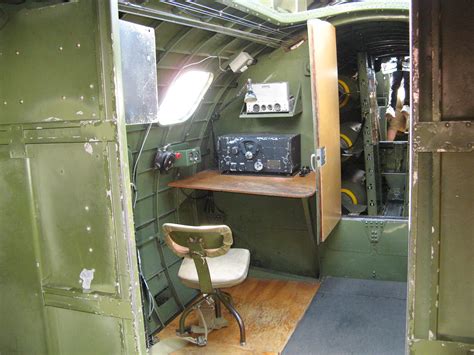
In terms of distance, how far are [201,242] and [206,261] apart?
20 cm

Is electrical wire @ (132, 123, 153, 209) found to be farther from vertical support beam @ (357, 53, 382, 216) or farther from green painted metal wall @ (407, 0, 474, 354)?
green painted metal wall @ (407, 0, 474, 354)

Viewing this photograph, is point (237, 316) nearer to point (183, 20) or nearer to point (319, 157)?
point (319, 157)

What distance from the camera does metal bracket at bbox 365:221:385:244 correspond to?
4.35 m

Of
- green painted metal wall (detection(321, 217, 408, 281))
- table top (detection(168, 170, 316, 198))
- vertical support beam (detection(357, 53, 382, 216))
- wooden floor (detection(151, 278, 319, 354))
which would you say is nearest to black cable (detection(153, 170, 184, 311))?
table top (detection(168, 170, 316, 198))

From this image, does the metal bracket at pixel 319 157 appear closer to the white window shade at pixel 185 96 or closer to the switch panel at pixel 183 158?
the switch panel at pixel 183 158

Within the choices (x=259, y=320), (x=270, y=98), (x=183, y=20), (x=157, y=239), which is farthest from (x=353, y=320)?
(x=183, y=20)

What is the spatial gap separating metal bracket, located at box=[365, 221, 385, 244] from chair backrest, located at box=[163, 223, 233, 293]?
1.79m

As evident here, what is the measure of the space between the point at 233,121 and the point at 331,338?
7.75ft

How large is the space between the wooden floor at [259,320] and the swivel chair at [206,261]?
0.09 meters

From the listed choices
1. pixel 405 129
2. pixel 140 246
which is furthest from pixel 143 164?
pixel 405 129

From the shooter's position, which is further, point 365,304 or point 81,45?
point 365,304

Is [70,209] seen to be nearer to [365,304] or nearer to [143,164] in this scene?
[143,164]

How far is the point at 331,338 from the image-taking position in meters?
3.55

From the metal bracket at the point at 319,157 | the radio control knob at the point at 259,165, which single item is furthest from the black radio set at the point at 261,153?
the metal bracket at the point at 319,157
